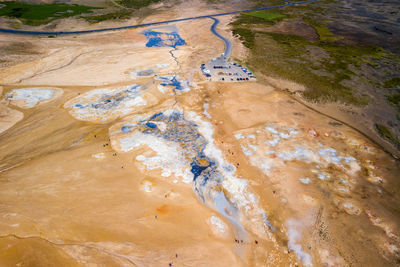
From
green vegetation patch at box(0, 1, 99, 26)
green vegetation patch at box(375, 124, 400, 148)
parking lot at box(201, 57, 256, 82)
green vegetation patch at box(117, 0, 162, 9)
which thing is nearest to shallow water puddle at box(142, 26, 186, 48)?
parking lot at box(201, 57, 256, 82)

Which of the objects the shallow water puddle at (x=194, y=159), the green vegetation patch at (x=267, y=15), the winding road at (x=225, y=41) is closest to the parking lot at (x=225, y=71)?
the winding road at (x=225, y=41)

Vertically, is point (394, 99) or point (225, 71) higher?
point (225, 71)

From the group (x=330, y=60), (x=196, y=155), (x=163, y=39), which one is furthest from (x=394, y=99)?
(x=163, y=39)

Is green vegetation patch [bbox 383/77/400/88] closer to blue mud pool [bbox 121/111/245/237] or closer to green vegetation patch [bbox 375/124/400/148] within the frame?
green vegetation patch [bbox 375/124/400/148]

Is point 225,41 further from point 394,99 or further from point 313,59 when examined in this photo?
point 394,99

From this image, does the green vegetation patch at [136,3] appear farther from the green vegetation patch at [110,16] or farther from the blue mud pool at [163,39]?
the blue mud pool at [163,39]

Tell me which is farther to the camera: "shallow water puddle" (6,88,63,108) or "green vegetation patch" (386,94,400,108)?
"green vegetation patch" (386,94,400,108)
